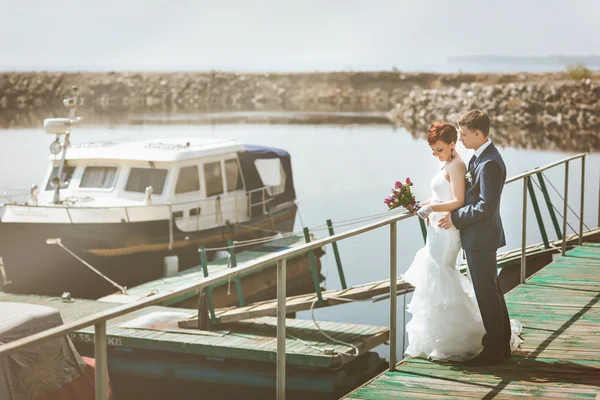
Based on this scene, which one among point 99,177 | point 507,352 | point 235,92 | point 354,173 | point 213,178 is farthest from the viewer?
point 235,92

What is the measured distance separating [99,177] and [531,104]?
51552 mm

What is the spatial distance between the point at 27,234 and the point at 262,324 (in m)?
7.17

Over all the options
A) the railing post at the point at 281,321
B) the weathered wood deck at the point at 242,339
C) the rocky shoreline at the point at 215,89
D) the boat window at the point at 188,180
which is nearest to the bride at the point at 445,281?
the railing post at the point at 281,321

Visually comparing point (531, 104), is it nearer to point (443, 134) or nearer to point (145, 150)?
point (145, 150)

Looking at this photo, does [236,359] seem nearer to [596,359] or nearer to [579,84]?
[596,359]

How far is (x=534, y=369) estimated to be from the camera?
19.0 feet

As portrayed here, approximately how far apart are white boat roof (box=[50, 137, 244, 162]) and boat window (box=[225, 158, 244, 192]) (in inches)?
17.9

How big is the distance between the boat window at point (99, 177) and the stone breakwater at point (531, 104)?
44.7m

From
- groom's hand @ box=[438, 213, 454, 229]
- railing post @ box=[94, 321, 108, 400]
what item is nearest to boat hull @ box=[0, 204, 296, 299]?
groom's hand @ box=[438, 213, 454, 229]

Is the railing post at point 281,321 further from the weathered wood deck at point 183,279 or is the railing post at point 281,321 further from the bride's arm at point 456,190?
the weathered wood deck at point 183,279

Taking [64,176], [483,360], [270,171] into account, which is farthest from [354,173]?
[483,360]

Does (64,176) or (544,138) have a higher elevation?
(64,176)

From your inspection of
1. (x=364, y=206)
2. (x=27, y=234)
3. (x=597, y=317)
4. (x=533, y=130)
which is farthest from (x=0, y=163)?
(x=597, y=317)

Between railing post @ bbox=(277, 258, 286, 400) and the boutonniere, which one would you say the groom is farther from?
railing post @ bbox=(277, 258, 286, 400)
